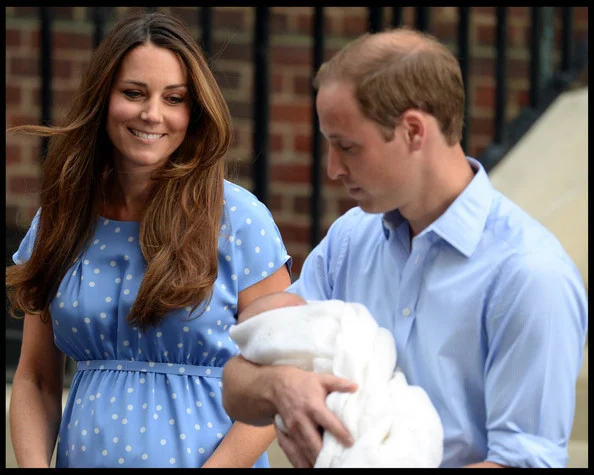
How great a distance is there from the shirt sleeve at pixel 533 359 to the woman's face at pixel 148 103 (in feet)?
3.21

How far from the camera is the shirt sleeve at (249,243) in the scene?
2467 mm

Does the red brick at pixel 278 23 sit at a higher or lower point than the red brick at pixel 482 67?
higher

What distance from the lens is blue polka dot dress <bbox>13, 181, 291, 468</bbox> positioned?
7.88 ft

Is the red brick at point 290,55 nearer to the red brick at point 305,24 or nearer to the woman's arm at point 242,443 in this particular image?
the red brick at point 305,24

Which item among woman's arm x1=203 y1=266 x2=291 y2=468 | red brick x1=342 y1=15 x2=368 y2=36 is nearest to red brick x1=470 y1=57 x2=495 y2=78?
red brick x1=342 y1=15 x2=368 y2=36

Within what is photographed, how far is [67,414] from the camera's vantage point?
2.54 meters

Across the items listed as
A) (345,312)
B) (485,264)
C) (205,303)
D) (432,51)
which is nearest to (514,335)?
(485,264)

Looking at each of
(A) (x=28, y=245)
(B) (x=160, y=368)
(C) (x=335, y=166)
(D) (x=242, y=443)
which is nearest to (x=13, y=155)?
(A) (x=28, y=245)

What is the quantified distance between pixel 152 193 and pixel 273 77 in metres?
1.74

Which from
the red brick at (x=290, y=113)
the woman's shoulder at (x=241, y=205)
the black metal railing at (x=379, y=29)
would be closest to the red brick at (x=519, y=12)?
the black metal railing at (x=379, y=29)

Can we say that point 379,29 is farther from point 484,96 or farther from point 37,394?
point 37,394

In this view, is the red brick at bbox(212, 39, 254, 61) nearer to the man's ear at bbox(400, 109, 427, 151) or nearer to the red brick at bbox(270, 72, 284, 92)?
the red brick at bbox(270, 72, 284, 92)

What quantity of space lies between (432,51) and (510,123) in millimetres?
2513

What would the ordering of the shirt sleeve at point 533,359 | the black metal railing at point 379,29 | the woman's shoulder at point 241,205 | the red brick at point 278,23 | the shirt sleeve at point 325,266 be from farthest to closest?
the red brick at point 278,23 < the black metal railing at point 379,29 < the woman's shoulder at point 241,205 < the shirt sleeve at point 325,266 < the shirt sleeve at point 533,359
